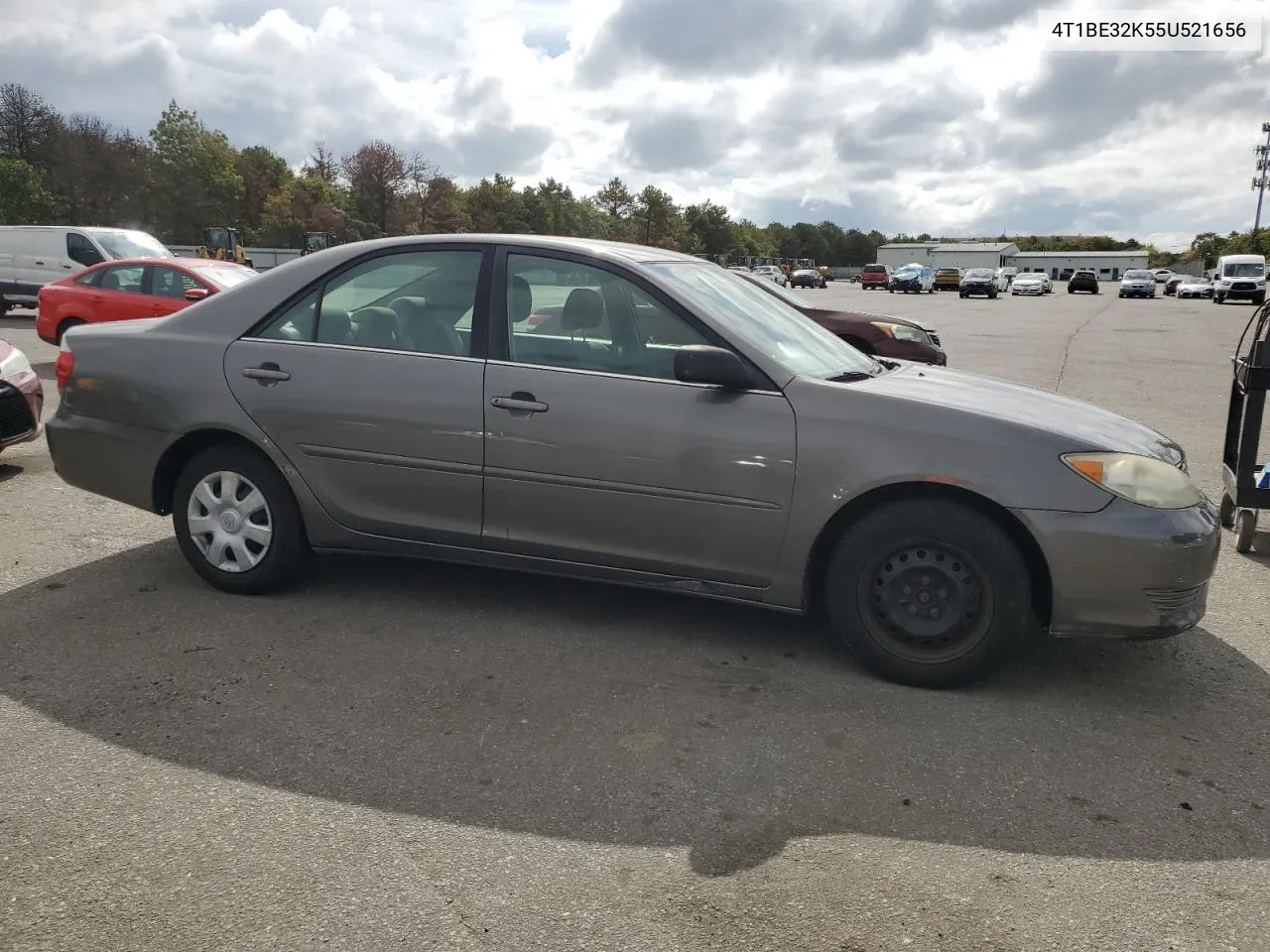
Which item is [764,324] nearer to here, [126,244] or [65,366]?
[65,366]

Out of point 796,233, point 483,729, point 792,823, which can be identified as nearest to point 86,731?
point 483,729

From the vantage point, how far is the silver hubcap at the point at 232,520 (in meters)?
4.56

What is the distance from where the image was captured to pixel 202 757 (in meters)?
3.20

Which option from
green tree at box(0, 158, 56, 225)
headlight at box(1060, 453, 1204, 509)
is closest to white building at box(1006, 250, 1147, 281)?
green tree at box(0, 158, 56, 225)

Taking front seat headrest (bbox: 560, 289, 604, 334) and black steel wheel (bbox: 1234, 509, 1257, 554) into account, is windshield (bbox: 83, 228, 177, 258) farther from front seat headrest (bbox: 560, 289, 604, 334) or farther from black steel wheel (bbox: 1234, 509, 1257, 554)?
black steel wheel (bbox: 1234, 509, 1257, 554)

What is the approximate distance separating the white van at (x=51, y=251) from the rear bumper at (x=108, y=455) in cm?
1538

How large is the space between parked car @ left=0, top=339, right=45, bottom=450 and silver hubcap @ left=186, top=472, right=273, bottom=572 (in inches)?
123

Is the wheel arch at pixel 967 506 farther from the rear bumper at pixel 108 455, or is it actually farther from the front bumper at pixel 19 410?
the front bumper at pixel 19 410

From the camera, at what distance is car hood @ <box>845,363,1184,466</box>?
3.74 metres

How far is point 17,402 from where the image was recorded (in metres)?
6.89

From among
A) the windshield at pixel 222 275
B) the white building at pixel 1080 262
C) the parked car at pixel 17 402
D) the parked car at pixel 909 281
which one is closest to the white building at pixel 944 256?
the white building at pixel 1080 262

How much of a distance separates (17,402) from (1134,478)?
22.2 ft

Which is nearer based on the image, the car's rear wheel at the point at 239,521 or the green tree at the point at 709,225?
the car's rear wheel at the point at 239,521

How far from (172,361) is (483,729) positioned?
93.9 inches
